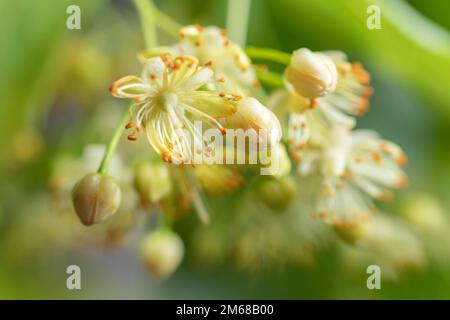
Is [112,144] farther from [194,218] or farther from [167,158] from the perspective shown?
[194,218]

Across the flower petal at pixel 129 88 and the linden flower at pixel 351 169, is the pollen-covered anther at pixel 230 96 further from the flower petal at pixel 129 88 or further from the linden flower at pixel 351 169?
Answer: the linden flower at pixel 351 169

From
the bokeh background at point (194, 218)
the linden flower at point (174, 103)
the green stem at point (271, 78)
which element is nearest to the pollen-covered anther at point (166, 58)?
the linden flower at point (174, 103)

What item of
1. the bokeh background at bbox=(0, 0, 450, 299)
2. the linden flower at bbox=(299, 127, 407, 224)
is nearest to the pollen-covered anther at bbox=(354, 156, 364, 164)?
the linden flower at bbox=(299, 127, 407, 224)

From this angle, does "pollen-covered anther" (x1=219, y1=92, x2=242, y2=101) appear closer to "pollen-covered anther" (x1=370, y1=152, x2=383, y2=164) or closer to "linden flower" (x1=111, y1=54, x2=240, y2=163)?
"linden flower" (x1=111, y1=54, x2=240, y2=163)

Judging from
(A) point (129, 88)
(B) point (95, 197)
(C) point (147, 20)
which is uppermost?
(C) point (147, 20)

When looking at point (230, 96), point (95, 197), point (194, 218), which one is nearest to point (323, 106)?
point (230, 96)

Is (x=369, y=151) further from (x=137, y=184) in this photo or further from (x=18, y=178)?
(x=18, y=178)
